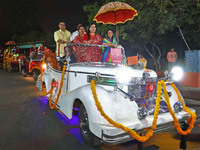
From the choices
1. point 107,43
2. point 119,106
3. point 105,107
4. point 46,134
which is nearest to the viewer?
point 105,107

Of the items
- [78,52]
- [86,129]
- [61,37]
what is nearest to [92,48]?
[78,52]

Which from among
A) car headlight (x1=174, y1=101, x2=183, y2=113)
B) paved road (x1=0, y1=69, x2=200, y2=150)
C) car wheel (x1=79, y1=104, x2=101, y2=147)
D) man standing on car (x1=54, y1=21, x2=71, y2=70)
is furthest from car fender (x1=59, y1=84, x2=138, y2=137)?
man standing on car (x1=54, y1=21, x2=71, y2=70)

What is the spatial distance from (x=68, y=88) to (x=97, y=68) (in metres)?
1.10

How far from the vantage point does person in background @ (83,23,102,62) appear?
4532 mm

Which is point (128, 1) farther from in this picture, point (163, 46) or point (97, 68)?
point (97, 68)

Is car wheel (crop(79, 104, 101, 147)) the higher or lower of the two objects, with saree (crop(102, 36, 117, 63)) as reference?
lower

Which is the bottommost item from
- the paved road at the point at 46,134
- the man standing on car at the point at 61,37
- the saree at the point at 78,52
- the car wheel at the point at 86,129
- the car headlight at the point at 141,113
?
the paved road at the point at 46,134

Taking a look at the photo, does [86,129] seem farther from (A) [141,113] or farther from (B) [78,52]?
(B) [78,52]

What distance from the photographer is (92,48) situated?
180 inches

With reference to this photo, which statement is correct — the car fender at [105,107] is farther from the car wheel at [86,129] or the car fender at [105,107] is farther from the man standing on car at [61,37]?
the man standing on car at [61,37]

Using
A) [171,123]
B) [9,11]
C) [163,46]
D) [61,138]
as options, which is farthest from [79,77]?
[9,11]

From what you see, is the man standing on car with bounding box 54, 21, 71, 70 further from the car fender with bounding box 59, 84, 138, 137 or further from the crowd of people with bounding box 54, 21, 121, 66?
the car fender with bounding box 59, 84, 138, 137

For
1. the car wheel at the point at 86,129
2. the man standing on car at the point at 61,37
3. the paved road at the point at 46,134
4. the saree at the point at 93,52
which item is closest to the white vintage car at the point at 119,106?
the car wheel at the point at 86,129

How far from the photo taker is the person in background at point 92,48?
4.53 metres
